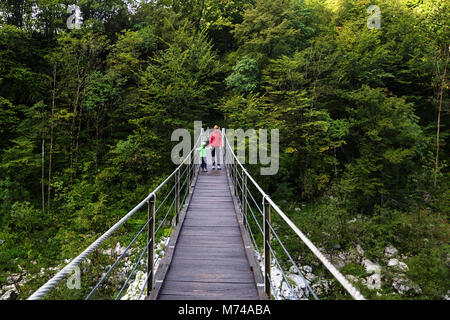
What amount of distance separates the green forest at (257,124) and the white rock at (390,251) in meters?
0.20

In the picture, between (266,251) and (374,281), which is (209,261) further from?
(374,281)

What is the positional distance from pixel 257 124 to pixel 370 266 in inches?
303

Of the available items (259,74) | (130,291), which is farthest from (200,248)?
(259,74)

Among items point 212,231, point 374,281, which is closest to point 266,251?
point 212,231

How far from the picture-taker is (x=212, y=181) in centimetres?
769

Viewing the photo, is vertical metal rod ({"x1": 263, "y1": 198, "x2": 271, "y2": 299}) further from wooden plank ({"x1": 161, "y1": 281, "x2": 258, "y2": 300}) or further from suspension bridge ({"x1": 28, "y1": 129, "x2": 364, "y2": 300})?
wooden plank ({"x1": 161, "y1": 281, "x2": 258, "y2": 300})

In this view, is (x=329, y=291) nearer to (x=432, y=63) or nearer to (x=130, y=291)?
(x=130, y=291)

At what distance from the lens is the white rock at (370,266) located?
909 cm

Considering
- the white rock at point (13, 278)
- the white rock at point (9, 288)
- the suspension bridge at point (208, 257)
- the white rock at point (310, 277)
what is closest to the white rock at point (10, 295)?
the white rock at point (9, 288)

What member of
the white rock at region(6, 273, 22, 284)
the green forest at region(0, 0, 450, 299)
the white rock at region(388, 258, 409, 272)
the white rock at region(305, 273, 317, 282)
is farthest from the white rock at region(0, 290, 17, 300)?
the white rock at region(388, 258, 409, 272)

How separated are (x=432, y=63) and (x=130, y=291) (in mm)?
18774

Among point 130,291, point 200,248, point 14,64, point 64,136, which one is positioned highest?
point 14,64

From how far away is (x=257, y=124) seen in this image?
11.5 m

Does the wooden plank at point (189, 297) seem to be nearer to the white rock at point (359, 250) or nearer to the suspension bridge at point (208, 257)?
the suspension bridge at point (208, 257)
